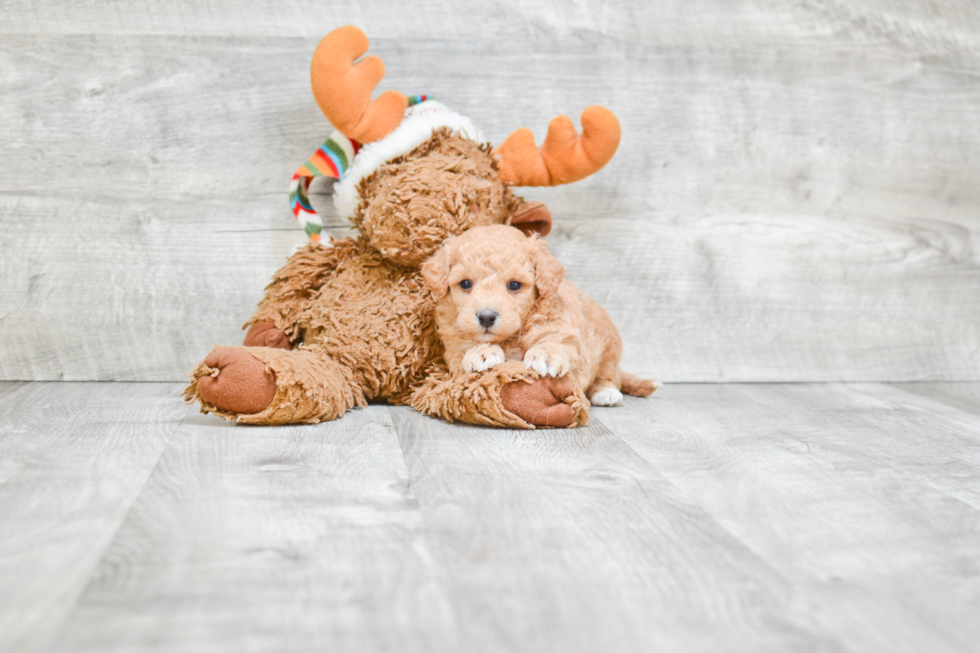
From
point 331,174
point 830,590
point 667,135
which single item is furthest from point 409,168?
point 830,590

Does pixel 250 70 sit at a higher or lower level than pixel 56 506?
higher

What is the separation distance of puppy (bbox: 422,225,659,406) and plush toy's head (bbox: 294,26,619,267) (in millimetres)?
71

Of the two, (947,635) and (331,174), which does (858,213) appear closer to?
(331,174)

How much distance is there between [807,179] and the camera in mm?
1546

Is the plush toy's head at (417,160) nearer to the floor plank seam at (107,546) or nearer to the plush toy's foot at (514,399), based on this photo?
the plush toy's foot at (514,399)

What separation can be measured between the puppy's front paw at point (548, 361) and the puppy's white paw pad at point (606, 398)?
22cm

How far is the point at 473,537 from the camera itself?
0.68 m

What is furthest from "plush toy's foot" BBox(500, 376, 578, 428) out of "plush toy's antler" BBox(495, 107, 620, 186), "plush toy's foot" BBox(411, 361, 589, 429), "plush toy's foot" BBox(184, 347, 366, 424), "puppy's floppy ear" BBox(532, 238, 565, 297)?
"plush toy's antler" BBox(495, 107, 620, 186)

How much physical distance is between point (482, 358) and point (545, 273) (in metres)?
0.15

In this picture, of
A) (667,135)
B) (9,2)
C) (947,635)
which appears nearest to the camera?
(947,635)

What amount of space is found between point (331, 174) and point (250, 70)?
0.29 meters

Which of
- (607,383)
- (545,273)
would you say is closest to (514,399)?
(545,273)

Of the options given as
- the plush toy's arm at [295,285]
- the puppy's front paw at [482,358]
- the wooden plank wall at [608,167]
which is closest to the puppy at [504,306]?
the puppy's front paw at [482,358]

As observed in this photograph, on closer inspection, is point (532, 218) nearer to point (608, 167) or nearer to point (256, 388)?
point (608, 167)
